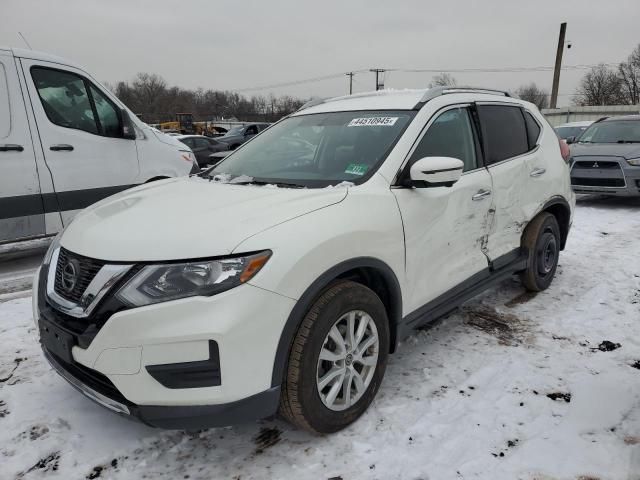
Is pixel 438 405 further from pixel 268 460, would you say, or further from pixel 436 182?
pixel 436 182

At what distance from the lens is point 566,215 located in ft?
14.7

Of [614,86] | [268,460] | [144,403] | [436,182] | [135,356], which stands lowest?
[268,460]

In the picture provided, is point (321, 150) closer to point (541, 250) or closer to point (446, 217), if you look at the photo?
point (446, 217)

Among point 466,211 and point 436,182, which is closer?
point 436,182

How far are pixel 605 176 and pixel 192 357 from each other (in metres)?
8.74

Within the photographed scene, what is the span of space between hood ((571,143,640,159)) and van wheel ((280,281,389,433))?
25.5ft

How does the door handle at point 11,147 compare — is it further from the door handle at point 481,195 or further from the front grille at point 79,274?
the door handle at point 481,195

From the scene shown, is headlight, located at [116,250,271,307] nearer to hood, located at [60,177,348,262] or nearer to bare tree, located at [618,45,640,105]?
hood, located at [60,177,348,262]

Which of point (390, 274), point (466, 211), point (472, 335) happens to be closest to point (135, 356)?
point (390, 274)

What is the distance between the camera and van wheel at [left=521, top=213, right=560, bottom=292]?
401 centimetres

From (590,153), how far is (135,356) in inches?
360

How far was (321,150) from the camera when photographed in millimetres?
3072

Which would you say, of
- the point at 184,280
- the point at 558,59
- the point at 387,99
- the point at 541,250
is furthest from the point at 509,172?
the point at 558,59

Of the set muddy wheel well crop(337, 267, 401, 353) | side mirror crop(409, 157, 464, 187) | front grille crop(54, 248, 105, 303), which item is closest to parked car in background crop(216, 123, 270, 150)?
side mirror crop(409, 157, 464, 187)
